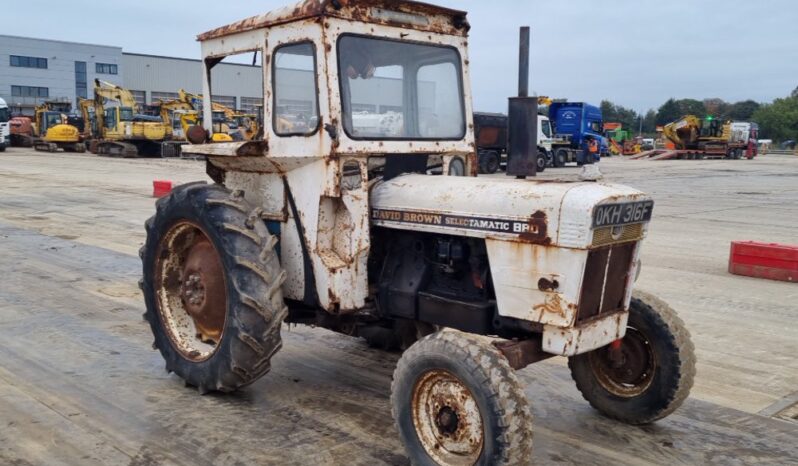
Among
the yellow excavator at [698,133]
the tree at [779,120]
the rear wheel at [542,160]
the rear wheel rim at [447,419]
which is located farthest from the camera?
the tree at [779,120]

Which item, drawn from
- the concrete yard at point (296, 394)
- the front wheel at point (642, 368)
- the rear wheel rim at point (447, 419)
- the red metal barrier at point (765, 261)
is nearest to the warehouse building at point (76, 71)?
the concrete yard at point (296, 394)

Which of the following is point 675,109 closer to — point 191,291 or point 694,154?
point 694,154

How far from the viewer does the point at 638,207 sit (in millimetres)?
3998

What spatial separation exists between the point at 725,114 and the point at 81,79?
8408cm

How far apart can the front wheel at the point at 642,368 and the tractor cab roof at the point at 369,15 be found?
2234 mm

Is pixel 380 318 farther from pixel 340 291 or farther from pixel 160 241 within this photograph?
pixel 160 241

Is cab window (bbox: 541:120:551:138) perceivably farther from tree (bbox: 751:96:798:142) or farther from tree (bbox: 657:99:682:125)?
tree (bbox: 657:99:682:125)

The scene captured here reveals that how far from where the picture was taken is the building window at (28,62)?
69562mm

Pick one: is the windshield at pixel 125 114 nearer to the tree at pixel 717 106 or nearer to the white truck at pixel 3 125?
the white truck at pixel 3 125

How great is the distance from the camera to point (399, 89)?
5.07 m

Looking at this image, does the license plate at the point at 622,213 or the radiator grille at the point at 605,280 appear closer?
the license plate at the point at 622,213

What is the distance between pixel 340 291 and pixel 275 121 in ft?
3.91

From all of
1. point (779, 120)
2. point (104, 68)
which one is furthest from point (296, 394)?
point (779, 120)

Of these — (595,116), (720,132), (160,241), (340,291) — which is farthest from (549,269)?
(720,132)
